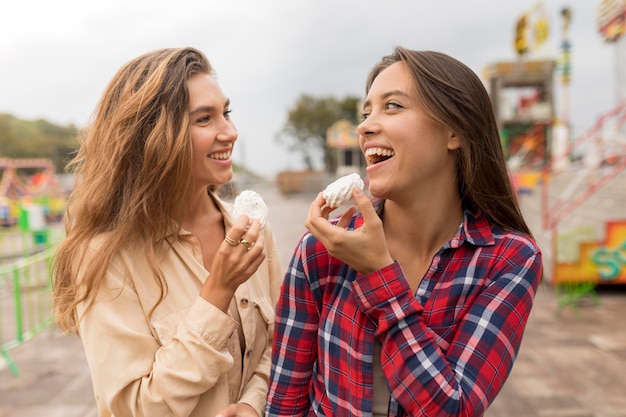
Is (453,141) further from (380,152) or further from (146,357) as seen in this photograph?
(146,357)

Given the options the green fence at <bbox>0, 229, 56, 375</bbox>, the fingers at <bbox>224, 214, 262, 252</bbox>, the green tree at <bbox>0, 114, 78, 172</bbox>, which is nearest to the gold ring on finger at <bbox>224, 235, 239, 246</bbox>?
the fingers at <bbox>224, 214, 262, 252</bbox>

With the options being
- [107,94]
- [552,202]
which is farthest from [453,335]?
[552,202]

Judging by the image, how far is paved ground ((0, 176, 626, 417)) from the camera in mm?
4113

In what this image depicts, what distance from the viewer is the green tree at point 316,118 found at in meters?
46.6

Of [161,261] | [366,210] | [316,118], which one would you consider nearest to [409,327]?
[366,210]

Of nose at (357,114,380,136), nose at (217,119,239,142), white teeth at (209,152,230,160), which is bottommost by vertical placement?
white teeth at (209,152,230,160)

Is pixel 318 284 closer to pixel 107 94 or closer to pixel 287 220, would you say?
pixel 107 94

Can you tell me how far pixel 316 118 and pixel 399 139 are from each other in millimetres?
45912

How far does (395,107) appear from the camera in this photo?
152 cm

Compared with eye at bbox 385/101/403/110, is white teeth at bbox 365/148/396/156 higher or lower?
lower

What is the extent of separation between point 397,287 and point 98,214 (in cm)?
106

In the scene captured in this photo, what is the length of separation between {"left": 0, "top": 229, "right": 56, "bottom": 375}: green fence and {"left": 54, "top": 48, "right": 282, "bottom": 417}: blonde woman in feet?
11.9

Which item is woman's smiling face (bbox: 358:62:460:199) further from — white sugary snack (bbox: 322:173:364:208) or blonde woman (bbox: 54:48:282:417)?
blonde woman (bbox: 54:48:282:417)

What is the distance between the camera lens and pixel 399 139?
1.47 m
